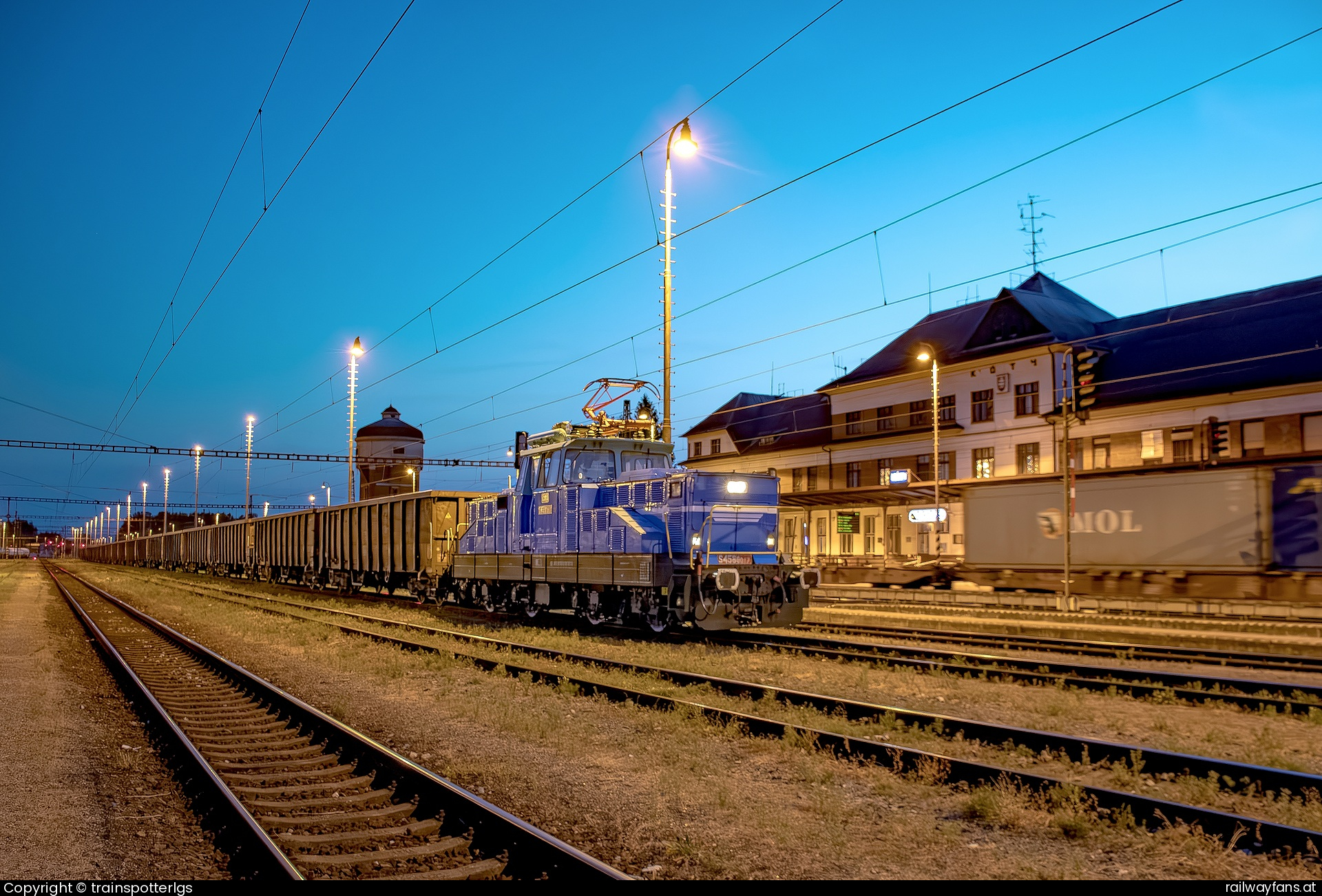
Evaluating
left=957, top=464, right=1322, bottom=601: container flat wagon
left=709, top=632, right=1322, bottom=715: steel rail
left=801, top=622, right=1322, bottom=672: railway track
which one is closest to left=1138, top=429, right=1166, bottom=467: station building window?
left=957, top=464, right=1322, bottom=601: container flat wagon

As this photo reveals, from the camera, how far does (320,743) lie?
8844 millimetres

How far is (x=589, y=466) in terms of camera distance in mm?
17141

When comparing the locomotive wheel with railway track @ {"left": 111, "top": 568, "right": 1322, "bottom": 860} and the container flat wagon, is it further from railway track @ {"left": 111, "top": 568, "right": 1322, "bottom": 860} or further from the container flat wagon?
the container flat wagon

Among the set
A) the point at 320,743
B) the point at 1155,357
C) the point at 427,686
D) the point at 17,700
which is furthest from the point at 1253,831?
the point at 1155,357

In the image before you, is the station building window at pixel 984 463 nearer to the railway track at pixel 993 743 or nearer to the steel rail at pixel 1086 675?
the steel rail at pixel 1086 675

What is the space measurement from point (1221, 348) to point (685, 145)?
2705 cm

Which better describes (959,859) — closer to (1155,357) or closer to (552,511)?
(552,511)

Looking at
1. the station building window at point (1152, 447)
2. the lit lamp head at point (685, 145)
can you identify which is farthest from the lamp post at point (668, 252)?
the station building window at point (1152, 447)

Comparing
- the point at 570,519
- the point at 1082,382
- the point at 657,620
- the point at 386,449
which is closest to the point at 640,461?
the point at 570,519

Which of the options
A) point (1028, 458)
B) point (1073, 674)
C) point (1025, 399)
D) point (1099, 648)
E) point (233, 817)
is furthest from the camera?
point (1025, 399)

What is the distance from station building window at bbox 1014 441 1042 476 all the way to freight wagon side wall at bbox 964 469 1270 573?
11751 millimetres

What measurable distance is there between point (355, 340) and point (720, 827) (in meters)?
36.7

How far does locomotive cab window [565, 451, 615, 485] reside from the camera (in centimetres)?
1712

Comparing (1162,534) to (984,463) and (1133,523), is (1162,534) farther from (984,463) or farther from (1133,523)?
(984,463)
